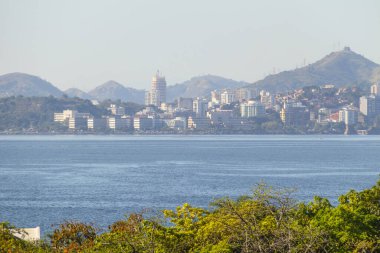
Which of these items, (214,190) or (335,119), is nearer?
(214,190)

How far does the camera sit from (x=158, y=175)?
55000 millimetres

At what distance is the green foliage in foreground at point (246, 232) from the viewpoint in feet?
53.5

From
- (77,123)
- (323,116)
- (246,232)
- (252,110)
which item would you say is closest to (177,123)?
(252,110)

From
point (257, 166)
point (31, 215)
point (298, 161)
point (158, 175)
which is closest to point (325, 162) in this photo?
point (298, 161)

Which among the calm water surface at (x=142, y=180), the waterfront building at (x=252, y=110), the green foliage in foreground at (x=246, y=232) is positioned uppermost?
the waterfront building at (x=252, y=110)

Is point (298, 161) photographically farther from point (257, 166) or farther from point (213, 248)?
point (213, 248)

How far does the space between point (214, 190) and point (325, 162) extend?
1081 inches

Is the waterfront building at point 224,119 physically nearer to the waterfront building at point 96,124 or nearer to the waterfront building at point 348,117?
the waterfront building at point 348,117

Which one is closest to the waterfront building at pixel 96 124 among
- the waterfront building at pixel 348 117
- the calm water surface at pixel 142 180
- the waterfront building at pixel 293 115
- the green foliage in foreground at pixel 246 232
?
the waterfront building at pixel 293 115

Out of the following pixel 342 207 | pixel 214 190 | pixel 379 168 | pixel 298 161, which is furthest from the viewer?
pixel 298 161

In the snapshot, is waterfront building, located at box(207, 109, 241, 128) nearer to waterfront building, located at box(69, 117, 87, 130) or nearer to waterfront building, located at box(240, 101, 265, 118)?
waterfront building, located at box(240, 101, 265, 118)

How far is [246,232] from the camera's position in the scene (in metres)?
16.2

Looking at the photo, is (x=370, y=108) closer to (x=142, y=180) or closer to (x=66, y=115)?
(x=66, y=115)

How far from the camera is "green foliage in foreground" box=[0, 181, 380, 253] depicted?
16312 mm
